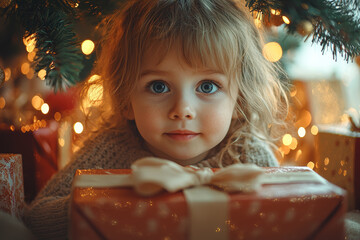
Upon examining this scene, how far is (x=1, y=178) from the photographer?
29.4 inches

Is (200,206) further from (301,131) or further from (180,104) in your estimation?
(301,131)

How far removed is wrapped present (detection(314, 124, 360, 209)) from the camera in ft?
3.13

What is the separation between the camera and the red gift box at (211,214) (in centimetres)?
53

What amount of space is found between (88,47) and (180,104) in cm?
47

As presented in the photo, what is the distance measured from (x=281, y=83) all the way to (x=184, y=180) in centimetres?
72

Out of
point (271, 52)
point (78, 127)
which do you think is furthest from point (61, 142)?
point (271, 52)

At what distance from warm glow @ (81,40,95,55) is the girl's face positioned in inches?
12.2

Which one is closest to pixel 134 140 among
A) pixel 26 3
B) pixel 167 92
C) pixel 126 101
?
pixel 126 101

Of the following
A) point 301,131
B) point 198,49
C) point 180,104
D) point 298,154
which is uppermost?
point 198,49

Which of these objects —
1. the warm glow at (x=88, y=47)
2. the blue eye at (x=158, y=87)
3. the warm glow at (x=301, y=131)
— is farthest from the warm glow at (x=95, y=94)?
the warm glow at (x=301, y=131)

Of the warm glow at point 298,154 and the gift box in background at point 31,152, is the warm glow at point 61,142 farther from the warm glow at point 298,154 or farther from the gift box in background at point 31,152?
the warm glow at point 298,154

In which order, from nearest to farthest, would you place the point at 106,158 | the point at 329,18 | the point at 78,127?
the point at 329,18 → the point at 106,158 → the point at 78,127

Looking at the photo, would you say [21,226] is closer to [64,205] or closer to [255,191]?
[64,205]

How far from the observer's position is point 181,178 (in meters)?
→ 0.56
